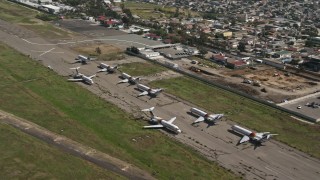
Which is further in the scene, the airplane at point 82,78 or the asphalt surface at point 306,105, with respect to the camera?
the airplane at point 82,78

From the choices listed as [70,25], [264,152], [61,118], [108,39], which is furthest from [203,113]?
[70,25]

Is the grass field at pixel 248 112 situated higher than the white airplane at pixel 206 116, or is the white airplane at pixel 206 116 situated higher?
the white airplane at pixel 206 116

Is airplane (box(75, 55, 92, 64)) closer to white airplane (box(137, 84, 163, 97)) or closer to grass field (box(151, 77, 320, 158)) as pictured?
grass field (box(151, 77, 320, 158))

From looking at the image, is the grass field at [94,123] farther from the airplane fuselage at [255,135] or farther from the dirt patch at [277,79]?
the dirt patch at [277,79]

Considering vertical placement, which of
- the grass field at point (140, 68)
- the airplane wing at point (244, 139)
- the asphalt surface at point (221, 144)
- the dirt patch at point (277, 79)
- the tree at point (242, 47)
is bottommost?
the asphalt surface at point (221, 144)

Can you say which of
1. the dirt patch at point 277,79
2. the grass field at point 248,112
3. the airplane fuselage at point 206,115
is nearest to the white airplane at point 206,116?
the airplane fuselage at point 206,115

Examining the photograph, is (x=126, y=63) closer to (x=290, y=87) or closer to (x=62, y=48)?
(x=62, y=48)

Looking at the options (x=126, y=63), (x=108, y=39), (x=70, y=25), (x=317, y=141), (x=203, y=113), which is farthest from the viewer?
(x=70, y=25)
